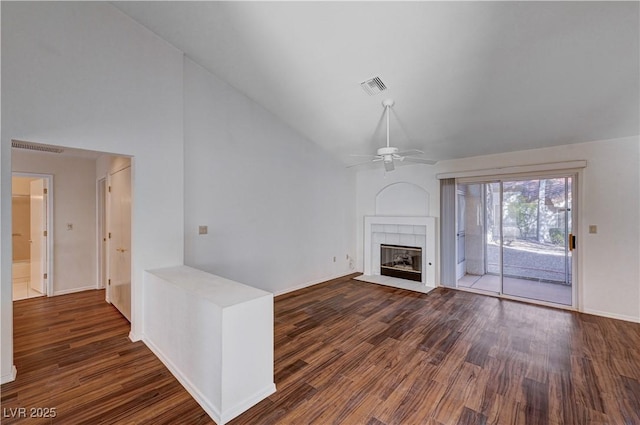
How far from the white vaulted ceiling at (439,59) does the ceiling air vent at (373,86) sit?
0.30 feet

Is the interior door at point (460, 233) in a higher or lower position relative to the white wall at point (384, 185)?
lower

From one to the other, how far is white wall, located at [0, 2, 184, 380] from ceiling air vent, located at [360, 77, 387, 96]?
2345 millimetres

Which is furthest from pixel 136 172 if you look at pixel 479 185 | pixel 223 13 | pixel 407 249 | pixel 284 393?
pixel 479 185

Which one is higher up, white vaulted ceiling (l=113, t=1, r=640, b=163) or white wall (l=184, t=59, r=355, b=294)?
white vaulted ceiling (l=113, t=1, r=640, b=163)

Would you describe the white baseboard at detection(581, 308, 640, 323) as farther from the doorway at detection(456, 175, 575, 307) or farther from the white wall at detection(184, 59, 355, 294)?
the white wall at detection(184, 59, 355, 294)

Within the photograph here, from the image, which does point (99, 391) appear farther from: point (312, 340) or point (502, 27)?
point (502, 27)

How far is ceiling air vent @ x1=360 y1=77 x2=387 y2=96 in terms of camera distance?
329cm

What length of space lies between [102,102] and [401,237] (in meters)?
5.38

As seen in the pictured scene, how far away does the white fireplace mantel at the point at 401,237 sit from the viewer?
5.32 meters

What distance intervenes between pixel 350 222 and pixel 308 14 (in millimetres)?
4431

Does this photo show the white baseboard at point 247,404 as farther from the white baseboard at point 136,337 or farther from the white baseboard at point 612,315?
the white baseboard at point 612,315

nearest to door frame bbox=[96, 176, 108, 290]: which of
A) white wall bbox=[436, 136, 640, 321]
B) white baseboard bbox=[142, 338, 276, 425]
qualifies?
white baseboard bbox=[142, 338, 276, 425]

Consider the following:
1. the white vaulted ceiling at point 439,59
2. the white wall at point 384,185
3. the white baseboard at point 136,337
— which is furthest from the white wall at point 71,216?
the white wall at point 384,185

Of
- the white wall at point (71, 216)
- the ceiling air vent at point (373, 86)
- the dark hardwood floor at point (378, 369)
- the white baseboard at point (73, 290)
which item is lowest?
the dark hardwood floor at point (378, 369)
